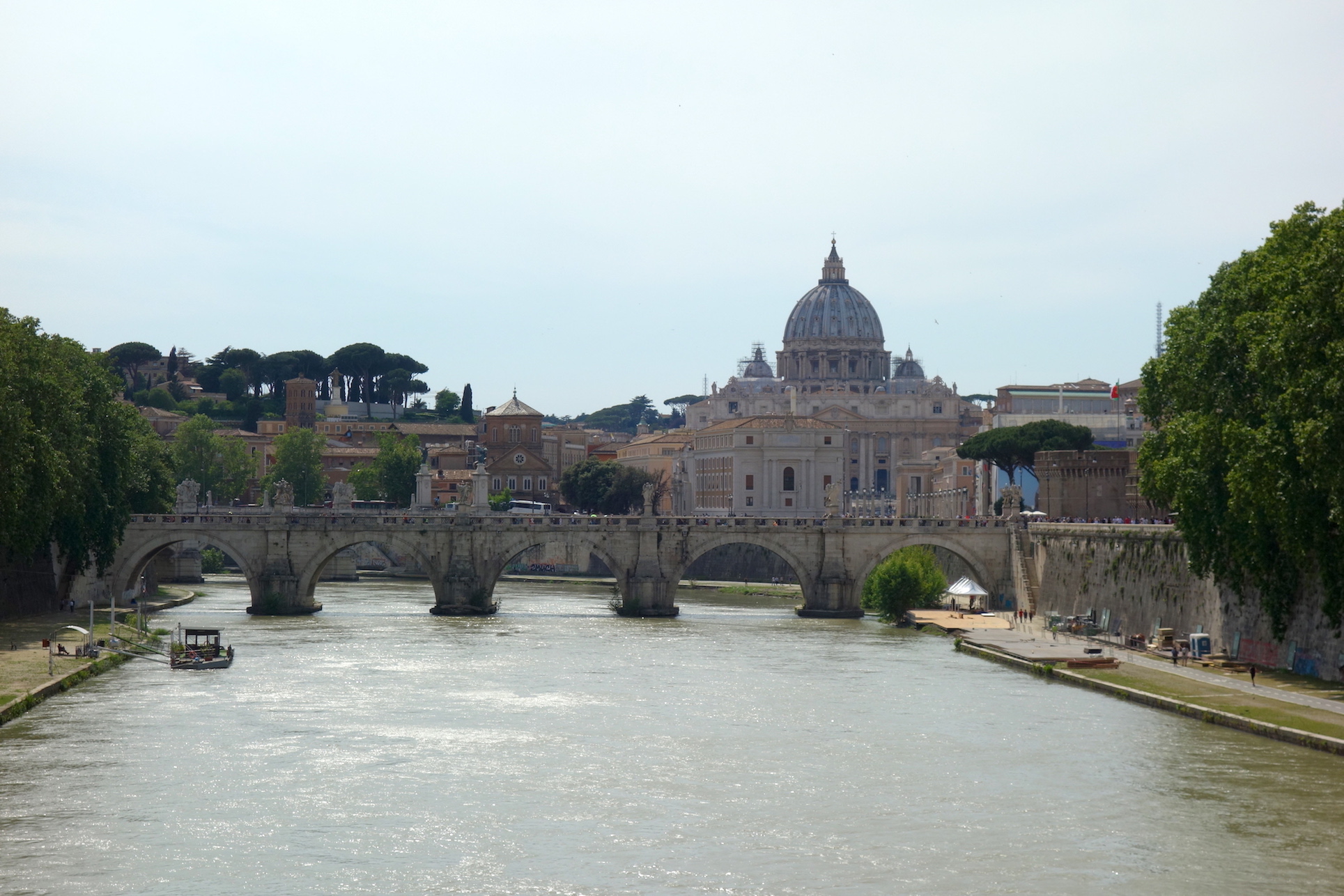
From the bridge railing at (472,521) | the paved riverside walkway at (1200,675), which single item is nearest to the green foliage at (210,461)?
the bridge railing at (472,521)

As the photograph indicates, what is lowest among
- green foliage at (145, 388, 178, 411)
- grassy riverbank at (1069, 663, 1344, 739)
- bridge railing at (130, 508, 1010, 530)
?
grassy riverbank at (1069, 663, 1344, 739)

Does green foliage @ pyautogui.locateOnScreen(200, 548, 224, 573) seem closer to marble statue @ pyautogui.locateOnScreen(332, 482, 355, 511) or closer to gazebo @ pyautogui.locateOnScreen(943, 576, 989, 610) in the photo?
marble statue @ pyautogui.locateOnScreen(332, 482, 355, 511)

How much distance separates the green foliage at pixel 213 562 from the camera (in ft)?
351

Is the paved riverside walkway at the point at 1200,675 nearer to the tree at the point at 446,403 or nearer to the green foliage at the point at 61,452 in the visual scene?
the green foliage at the point at 61,452

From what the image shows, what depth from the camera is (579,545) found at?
2667 inches

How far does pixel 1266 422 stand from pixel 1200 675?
685 cm

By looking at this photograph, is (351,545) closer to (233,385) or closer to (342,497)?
(342,497)

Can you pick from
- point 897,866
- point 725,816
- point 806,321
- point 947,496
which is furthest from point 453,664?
point 806,321

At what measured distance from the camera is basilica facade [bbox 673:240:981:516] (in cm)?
13575

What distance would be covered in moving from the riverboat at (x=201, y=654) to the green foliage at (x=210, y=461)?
2623 inches

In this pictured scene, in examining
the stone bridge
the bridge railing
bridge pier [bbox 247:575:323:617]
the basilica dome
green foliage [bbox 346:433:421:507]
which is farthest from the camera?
the basilica dome

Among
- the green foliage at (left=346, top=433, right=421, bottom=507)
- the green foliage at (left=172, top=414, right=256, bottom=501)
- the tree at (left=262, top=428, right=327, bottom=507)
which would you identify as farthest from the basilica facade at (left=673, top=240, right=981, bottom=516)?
the green foliage at (left=172, top=414, right=256, bottom=501)

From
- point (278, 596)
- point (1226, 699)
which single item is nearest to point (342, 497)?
point (278, 596)

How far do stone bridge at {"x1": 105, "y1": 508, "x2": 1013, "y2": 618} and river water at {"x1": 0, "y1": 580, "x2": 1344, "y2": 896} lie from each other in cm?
A: 1952
